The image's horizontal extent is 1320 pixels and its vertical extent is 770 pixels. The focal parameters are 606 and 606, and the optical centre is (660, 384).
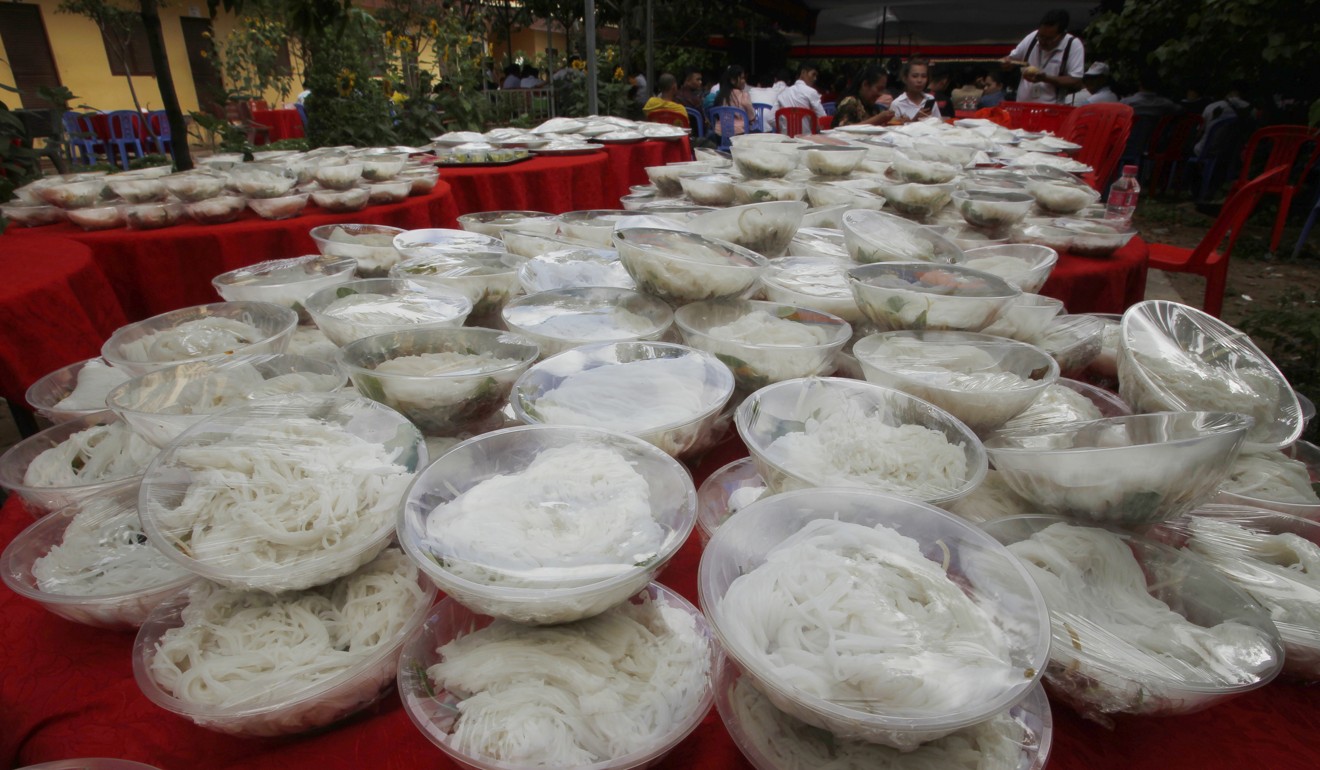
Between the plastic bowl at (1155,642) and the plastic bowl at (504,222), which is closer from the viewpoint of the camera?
the plastic bowl at (1155,642)

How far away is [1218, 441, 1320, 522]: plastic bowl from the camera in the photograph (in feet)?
3.24

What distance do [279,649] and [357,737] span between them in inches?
5.4

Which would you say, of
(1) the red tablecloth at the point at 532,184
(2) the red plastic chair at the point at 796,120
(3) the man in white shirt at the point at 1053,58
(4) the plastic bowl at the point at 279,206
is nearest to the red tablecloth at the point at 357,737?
(4) the plastic bowl at the point at 279,206

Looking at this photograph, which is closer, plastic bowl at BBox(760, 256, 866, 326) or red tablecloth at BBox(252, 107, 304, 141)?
plastic bowl at BBox(760, 256, 866, 326)

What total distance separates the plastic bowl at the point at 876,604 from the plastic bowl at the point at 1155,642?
0.34 feet

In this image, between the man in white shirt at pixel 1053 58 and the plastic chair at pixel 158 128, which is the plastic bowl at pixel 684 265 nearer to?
the man in white shirt at pixel 1053 58

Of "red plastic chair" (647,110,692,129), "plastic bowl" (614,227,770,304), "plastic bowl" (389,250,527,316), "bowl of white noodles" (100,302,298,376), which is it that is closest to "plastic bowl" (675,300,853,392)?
"plastic bowl" (614,227,770,304)

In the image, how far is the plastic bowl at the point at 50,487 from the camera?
3.28 feet

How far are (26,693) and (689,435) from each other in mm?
943

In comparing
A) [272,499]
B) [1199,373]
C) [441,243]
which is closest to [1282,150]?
[1199,373]

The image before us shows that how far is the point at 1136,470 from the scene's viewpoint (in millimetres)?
831

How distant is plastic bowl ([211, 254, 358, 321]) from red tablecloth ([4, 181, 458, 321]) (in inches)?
27.0

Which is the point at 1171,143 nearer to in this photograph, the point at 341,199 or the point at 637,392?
the point at 341,199

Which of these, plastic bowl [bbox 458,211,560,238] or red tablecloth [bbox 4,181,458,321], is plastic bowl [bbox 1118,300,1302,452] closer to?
plastic bowl [bbox 458,211,560,238]
